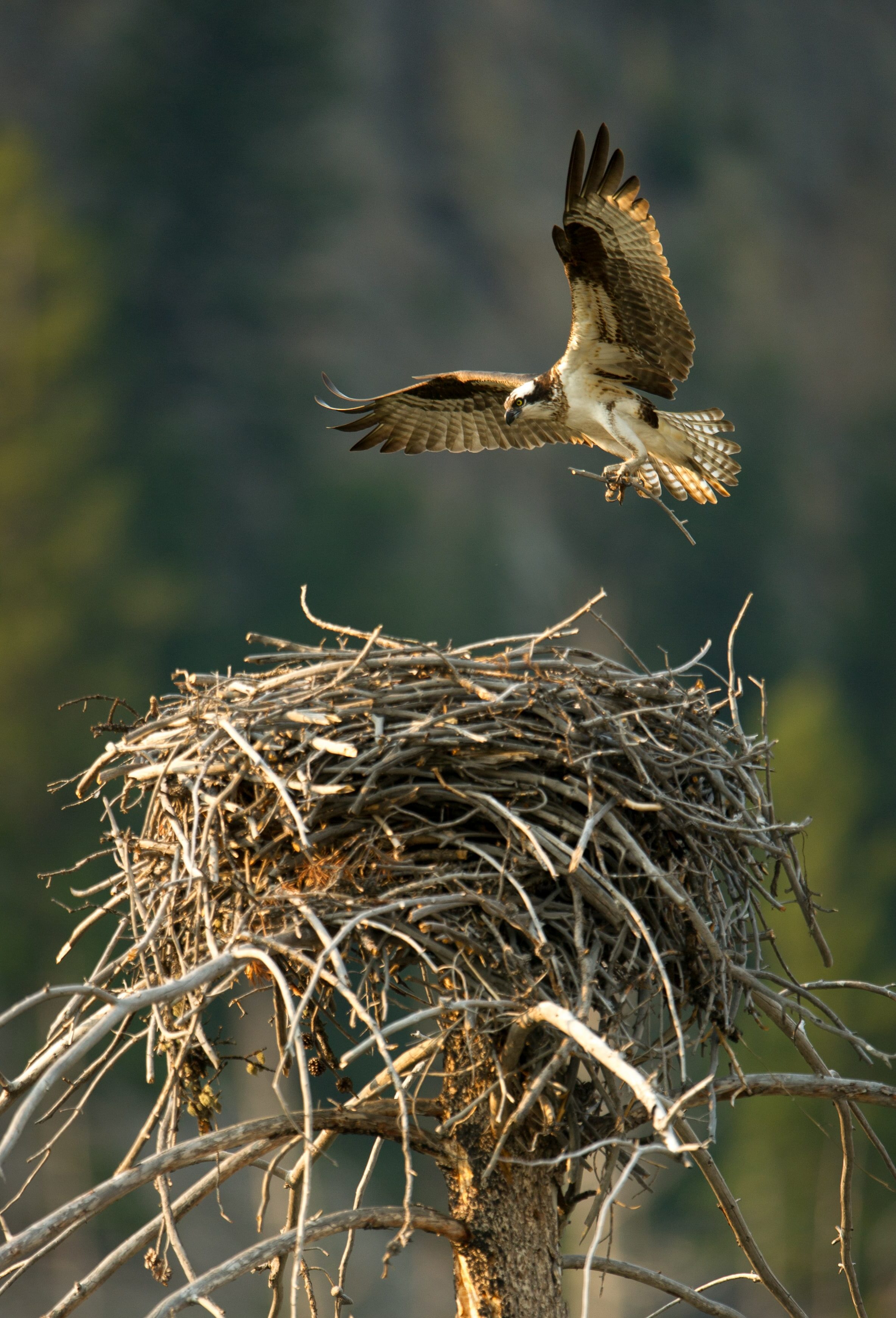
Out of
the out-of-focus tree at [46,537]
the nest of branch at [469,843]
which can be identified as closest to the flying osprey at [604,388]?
the nest of branch at [469,843]

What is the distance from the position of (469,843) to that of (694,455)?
3.18 metres

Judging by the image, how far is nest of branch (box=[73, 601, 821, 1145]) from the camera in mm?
2527

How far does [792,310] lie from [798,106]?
33.2 ft

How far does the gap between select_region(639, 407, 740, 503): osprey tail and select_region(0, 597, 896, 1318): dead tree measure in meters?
2.45

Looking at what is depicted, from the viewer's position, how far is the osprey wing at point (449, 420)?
5508 mm

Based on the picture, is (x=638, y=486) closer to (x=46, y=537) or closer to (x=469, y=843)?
(x=469, y=843)

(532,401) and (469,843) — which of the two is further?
(532,401)

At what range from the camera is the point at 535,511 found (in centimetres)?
3597

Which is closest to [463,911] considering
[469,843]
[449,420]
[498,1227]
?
[469,843]

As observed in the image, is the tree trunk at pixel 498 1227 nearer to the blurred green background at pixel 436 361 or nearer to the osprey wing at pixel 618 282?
the osprey wing at pixel 618 282

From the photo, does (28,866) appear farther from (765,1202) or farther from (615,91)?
(615,91)

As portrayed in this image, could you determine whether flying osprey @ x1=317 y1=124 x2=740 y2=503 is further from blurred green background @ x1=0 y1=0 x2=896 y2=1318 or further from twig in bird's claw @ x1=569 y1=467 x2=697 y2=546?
blurred green background @ x1=0 y1=0 x2=896 y2=1318

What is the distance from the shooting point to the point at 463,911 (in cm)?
263

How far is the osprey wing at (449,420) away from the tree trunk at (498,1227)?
10.3 ft
